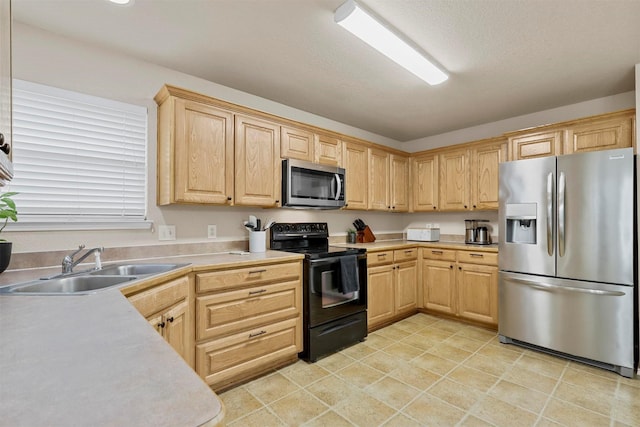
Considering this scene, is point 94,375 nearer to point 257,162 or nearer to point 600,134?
point 257,162

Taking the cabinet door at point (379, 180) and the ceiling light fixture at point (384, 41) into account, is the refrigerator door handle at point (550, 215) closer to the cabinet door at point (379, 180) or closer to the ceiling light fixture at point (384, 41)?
the ceiling light fixture at point (384, 41)

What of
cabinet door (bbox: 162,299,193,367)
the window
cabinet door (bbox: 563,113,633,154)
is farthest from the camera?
cabinet door (bbox: 563,113,633,154)

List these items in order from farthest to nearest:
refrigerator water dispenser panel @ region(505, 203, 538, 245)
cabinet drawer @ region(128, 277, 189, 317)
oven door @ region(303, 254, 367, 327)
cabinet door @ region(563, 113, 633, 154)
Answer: refrigerator water dispenser panel @ region(505, 203, 538, 245) < cabinet door @ region(563, 113, 633, 154) < oven door @ region(303, 254, 367, 327) < cabinet drawer @ region(128, 277, 189, 317)

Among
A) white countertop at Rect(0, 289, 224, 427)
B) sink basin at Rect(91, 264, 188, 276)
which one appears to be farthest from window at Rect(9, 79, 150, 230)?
white countertop at Rect(0, 289, 224, 427)

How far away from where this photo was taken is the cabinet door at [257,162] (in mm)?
2598

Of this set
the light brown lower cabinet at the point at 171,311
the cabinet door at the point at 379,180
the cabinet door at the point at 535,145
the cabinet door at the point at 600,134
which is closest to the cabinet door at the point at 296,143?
the cabinet door at the point at 379,180

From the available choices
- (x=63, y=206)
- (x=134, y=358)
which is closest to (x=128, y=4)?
(x=63, y=206)

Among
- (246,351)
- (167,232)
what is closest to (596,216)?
(246,351)

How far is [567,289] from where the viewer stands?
2.59 meters

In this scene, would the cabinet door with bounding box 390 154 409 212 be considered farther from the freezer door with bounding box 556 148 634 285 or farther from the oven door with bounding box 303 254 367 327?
the freezer door with bounding box 556 148 634 285

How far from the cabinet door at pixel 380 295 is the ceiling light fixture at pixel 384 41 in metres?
1.93

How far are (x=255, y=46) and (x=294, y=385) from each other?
2469mm

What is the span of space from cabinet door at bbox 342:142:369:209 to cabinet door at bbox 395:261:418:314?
886mm

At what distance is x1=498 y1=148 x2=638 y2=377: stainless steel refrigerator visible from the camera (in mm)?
2375
